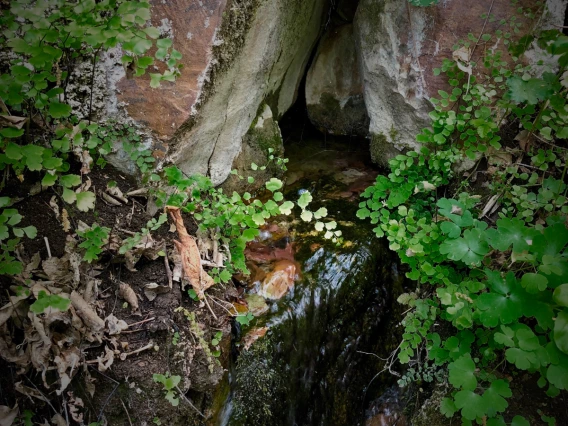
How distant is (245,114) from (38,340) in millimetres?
2196

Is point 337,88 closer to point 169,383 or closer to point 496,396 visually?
point 496,396

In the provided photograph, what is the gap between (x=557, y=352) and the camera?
6.46 feet

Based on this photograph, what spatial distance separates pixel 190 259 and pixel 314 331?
1.03m

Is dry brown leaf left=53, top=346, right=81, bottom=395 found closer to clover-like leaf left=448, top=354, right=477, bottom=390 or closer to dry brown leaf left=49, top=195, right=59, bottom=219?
dry brown leaf left=49, top=195, right=59, bottom=219

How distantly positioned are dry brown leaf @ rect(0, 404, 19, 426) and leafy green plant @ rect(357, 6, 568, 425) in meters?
2.07

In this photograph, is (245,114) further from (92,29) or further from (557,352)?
(557,352)

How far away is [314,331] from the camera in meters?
2.96

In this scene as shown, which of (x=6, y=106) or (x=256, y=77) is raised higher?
(x=256, y=77)

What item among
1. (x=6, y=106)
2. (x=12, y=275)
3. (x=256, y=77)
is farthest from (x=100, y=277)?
(x=256, y=77)

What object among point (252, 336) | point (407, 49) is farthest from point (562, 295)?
point (407, 49)

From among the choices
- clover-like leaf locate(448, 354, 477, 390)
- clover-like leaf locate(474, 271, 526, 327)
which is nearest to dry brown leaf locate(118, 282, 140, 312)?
clover-like leaf locate(448, 354, 477, 390)

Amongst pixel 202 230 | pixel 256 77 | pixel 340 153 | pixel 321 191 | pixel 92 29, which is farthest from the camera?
pixel 340 153

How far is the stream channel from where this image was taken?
8.82 feet

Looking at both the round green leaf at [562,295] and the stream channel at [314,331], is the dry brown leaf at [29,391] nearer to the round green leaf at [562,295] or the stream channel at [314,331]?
the stream channel at [314,331]
